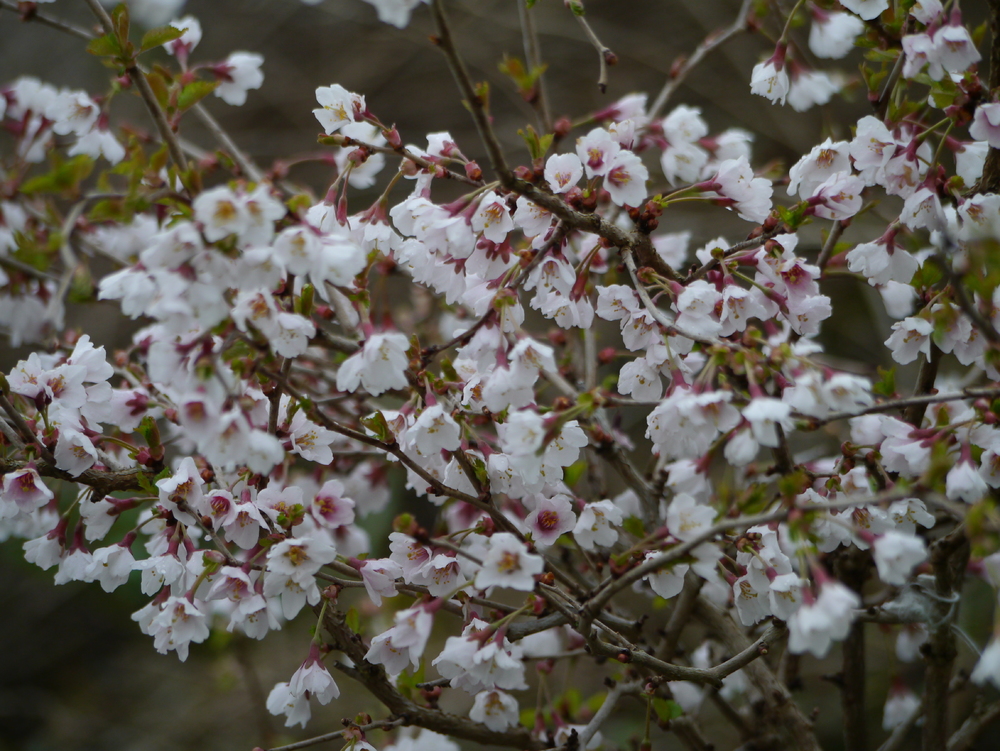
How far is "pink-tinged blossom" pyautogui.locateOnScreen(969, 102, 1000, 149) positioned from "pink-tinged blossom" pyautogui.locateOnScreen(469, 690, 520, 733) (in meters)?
1.44

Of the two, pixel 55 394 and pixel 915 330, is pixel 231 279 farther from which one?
pixel 915 330

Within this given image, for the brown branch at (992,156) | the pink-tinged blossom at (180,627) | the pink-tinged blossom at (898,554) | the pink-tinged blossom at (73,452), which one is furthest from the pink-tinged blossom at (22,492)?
the brown branch at (992,156)

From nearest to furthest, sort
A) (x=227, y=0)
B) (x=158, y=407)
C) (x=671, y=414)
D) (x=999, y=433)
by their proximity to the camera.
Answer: (x=671, y=414) < (x=999, y=433) < (x=158, y=407) < (x=227, y=0)

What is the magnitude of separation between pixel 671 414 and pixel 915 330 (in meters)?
0.68

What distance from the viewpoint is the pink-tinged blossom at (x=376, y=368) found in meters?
1.25

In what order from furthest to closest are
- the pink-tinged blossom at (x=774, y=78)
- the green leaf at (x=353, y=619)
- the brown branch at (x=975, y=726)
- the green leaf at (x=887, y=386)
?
the brown branch at (x=975, y=726), the pink-tinged blossom at (x=774, y=78), the green leaf at (x=887, y=386), the green leaf at (x=353, y=619)

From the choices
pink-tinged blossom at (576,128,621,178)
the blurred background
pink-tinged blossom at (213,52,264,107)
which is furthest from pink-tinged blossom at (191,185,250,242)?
the blurred background

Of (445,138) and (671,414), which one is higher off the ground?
(445,138)

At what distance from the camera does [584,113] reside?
5.37 metres

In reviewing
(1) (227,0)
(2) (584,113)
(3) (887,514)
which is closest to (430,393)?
(3) (887,514)

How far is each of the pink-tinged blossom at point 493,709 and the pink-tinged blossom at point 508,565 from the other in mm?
537

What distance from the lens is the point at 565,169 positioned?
A: 142cm

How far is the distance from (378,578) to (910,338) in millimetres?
1214

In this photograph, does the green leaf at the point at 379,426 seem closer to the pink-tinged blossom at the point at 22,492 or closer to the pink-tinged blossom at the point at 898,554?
the pink-tinged blossom at the point at 22,492
